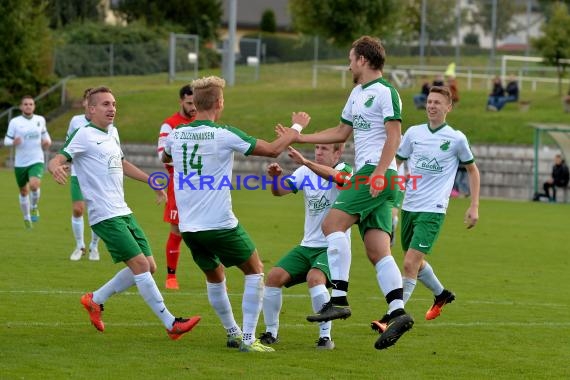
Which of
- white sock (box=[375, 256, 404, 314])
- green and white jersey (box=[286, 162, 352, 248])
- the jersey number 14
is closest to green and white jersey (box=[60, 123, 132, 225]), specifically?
the jersey number 14

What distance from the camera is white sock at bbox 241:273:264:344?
30.1 ft

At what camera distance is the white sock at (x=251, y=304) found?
9164 millimetres

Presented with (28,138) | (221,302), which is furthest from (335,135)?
(28,138)

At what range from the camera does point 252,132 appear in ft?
134

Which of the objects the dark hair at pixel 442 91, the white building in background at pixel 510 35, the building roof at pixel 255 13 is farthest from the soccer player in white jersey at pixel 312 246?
the building roof at pixel 255 13

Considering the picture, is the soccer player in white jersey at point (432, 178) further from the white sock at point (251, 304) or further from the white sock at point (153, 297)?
the white sock at point (153, 297)

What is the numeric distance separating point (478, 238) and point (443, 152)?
10.3 metres

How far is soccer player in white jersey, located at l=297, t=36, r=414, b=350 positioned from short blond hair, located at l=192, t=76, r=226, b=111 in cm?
79

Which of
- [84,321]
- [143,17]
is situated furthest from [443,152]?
[143,17]

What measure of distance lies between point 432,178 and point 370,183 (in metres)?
2.46

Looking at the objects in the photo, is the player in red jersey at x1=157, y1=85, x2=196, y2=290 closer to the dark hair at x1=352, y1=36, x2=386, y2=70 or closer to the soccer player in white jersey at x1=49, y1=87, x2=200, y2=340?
the soccer player in white jersey at x1=49, y1=87, x2=200, y2=340

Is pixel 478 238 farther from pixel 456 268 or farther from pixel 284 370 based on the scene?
pixel 284 370

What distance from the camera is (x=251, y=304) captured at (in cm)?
921

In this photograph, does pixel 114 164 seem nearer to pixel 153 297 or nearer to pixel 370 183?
pixel 153 297
